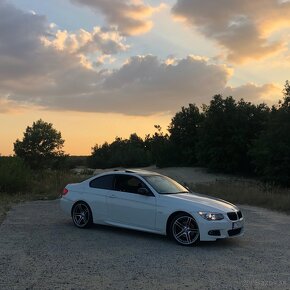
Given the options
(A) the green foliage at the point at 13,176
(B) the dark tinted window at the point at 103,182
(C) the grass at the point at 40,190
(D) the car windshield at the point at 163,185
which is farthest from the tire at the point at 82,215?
(A) the green foliage at the point at 13,176

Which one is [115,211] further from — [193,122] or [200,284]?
[193,122]

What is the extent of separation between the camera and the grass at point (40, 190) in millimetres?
18441

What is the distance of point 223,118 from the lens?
4728 cm

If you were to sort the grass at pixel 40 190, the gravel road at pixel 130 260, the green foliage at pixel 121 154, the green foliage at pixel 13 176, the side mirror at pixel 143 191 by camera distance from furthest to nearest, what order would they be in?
the green foliage at pixel 121 154 → the green foliage at pixel 13 176 → the grass at pixel 40 190 → the side mirror at pixel 143 191 → the gravel road at pixel 130 260

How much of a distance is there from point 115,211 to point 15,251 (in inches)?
111

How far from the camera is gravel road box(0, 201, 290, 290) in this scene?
6852mm

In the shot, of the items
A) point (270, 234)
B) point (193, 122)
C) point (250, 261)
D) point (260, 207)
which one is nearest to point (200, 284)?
point (250, 261)

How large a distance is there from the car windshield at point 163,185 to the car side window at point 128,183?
0.21m

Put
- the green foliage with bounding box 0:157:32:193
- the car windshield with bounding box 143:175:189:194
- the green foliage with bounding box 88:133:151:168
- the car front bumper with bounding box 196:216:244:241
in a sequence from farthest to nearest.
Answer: the green foliage with bounding box 88:133:151:168 → the green foliage with bounding box 0:157:32:193 → the car windshield with bounding box 143:175:189:194 → the car front bumper with bounding box 196:216:244:241

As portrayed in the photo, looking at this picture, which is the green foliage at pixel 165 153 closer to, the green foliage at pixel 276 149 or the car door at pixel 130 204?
the green foliage at pixel 276 149

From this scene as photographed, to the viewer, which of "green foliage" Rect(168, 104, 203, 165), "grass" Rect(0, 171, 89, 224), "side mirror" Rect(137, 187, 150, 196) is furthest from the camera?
"green foliage" Rect(168, 104, 203, 165)

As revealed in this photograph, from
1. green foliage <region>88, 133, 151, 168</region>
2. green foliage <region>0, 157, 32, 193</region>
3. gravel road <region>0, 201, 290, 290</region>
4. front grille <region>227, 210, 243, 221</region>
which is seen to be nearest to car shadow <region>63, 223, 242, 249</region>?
gravel road <region>0, 201, 290, 290</region>

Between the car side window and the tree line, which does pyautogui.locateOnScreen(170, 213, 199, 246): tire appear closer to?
the car side window

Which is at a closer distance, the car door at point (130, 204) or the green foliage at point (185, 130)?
the car door at point (130, 204)
